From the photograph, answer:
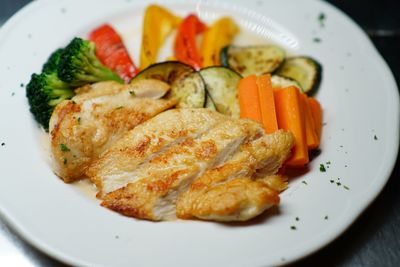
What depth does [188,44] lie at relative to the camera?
4.47m

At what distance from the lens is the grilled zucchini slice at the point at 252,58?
4.30 meters

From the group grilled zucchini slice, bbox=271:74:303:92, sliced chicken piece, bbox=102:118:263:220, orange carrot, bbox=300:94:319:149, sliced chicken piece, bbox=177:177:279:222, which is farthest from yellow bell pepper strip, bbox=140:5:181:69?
sliced chicken piece, bbox=177:177:279:222

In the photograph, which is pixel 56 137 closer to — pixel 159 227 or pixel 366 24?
pixel 159 227

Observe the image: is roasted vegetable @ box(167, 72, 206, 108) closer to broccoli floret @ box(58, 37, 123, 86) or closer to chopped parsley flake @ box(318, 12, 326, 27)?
broccoli floret @ box(58, 37, 123, 86)

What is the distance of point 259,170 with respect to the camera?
3.32m

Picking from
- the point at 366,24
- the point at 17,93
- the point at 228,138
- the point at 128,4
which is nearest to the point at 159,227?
the point at 228,138

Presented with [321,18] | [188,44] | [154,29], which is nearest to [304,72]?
[321,18]

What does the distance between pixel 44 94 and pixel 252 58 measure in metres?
1.84

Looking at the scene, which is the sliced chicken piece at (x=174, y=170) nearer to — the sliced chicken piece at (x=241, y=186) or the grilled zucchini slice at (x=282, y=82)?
the sliced chicken piece at (x=241, y=186)

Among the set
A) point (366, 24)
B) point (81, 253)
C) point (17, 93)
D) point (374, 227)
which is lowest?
point (374, 227)

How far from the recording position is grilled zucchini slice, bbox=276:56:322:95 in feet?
13.6

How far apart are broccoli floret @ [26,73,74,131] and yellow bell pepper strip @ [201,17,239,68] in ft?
4.33

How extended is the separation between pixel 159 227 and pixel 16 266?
966 millimetres

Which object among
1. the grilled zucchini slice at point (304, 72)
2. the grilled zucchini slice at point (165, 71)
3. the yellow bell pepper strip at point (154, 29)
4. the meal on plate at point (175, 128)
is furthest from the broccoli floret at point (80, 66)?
the grilled zucchini slice at point (304, 72)
